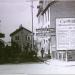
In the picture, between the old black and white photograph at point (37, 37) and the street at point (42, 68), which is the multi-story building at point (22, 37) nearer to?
the old black and white photograph at point (37, 37)

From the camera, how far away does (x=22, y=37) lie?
201 cm

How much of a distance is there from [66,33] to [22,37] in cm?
39

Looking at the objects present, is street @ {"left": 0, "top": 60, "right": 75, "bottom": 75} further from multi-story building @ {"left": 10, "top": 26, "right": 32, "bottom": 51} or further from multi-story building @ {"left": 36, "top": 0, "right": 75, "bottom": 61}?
multi-story building @ {"left": 10, "top": 26, "right": 32, "bottom": 51}

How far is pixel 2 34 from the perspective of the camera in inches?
79.2

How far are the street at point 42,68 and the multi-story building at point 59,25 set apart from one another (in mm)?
60

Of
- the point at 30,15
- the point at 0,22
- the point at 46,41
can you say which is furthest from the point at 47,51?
the point at 0,22

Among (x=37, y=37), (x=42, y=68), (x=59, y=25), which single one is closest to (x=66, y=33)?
(x=59, y=25)

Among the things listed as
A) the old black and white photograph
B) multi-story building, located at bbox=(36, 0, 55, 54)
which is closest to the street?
the old black and white photograph

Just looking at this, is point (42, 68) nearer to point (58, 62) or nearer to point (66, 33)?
point (58, 62)

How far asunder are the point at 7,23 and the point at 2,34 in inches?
4.1

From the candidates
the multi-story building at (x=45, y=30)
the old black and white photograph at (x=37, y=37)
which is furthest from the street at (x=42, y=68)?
the multi-story building at (x=45, y=30)

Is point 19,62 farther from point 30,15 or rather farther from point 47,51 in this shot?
point 30,15

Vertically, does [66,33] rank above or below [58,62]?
above

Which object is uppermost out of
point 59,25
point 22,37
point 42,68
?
point 59,25
